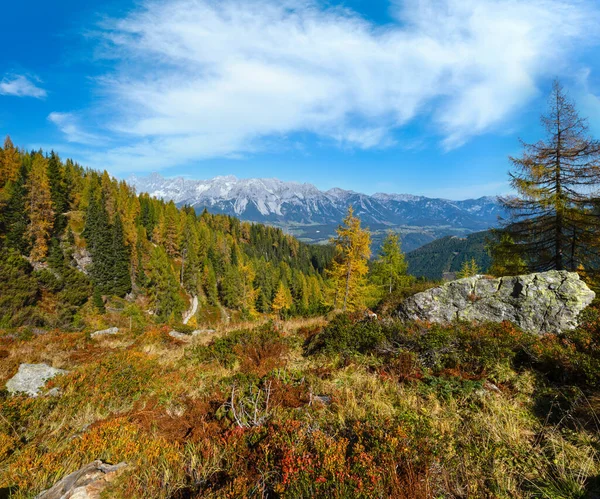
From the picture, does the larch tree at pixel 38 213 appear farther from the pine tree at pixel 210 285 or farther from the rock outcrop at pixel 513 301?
the rock outcrop at pixel 513 301

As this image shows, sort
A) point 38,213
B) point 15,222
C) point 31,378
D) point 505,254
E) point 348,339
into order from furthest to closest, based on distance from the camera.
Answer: point 38,213
point 15,222
point 505,254
point 348,339
point 31,378

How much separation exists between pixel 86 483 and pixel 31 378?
6.06 meters

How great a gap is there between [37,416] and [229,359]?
444 centimetres

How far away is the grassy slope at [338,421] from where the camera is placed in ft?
10.8

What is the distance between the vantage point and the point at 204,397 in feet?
20.5

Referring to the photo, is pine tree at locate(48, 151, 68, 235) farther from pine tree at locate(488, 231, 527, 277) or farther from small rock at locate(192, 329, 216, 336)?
pine tree at locate(488, 231, 527, 277)

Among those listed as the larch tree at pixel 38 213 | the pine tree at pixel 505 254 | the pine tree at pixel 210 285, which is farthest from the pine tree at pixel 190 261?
the pine tree at pixel 505 254

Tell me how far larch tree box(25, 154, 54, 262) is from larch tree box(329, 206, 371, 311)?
60.5 metres

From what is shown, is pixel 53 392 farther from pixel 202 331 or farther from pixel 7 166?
pixel 7 166

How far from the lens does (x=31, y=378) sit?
24.1ft

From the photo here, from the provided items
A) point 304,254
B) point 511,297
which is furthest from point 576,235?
point 304,254

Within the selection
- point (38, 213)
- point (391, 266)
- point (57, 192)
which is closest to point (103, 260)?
point (38, 213)

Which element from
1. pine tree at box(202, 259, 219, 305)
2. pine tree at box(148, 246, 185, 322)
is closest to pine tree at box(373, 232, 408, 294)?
pine tree at box(148, 246, 185, 322)

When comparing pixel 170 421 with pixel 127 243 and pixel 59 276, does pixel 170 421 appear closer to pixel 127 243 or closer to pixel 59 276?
pixel 59 276
